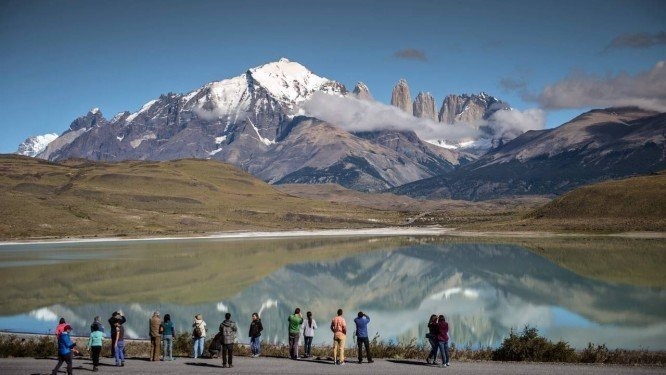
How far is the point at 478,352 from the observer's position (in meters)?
32.2

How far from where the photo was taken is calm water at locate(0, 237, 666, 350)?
45719 mm

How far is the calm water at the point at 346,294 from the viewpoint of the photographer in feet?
150

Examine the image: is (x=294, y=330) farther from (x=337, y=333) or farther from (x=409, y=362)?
(x=409, y=362)

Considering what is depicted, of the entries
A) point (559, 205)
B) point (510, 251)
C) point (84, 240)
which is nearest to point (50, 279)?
point (510, 251)

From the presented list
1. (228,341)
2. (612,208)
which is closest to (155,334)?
(228,341)

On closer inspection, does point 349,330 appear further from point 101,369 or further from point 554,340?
point 101,369

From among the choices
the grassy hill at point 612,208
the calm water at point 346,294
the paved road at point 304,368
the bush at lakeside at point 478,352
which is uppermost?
the grassy hill at point 612,208

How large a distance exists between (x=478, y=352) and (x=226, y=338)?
13.2m

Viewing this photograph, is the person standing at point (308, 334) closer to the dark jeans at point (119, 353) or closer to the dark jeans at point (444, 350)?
the dark jeans at point (444, 350)

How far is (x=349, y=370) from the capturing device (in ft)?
93.6

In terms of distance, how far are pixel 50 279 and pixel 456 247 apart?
263 ft

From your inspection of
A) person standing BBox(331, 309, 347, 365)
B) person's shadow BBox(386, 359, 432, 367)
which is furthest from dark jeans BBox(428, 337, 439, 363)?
person standing BBox(331, 309, 347, 365)

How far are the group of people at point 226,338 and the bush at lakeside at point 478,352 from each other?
50.3 inches

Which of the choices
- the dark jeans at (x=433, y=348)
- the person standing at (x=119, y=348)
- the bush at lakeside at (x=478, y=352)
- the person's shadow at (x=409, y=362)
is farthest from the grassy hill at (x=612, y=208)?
the person standing at (x=119, y=348)
